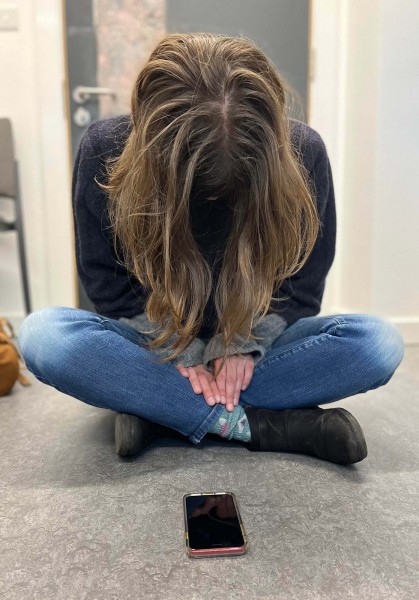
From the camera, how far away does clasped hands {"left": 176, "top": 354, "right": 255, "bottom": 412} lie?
909mm

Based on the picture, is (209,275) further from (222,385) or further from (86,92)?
(86,92)

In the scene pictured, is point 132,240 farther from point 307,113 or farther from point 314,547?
point 307,113

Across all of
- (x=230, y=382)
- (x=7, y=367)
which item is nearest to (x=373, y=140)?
(x=230, y=382)

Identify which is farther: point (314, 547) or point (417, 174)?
point (417, 174)

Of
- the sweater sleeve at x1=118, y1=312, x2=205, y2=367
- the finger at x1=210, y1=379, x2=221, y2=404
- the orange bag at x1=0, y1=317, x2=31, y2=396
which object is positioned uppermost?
the sweater sleeve at x1=118, y1=312, x2=205, y2=367

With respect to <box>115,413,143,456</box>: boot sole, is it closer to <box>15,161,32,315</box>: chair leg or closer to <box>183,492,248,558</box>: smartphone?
<box>183,492,248,558</box>: smartphone

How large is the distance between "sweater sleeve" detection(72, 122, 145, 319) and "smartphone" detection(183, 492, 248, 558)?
0.38 metres

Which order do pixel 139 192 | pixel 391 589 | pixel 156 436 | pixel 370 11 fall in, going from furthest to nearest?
1. pixel 370 11
2. pixel 156 436
3. pixel 139 192
4. pixel 391 589

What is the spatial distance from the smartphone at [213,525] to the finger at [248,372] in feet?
0.70

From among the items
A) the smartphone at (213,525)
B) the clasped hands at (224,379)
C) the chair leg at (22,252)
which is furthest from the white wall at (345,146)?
the smartphone at (213,525)

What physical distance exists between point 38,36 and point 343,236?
1.24 m

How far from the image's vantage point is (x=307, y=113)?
1.95 metres

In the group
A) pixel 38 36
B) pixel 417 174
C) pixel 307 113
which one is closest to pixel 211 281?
pixel 417 174

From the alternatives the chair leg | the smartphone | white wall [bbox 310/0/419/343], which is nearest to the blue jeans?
the smartphone
